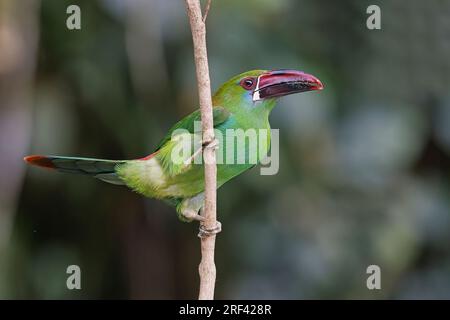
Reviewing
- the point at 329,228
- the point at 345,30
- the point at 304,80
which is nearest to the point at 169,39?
the point at 345,30

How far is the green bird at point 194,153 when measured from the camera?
2549 mm

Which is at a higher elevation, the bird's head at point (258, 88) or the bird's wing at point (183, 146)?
the bird's head at point (258, 88)

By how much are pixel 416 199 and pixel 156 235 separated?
1.54m

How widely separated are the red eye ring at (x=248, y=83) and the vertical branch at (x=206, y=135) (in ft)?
1.77

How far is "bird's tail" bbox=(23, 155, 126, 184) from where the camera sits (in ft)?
8.07

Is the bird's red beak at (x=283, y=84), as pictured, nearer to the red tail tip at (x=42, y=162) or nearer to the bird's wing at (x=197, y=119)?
the bird's wing at (x=197, y=119)

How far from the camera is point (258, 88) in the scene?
266cm

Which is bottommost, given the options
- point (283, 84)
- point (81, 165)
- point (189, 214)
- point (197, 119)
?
point (189, 214)

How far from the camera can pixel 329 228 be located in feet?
14.0

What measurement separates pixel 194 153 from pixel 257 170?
1.54 metres

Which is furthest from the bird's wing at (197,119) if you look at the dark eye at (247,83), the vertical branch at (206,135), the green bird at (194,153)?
the vertical branch at (206,135)

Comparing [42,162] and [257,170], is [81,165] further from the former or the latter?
[257,170]

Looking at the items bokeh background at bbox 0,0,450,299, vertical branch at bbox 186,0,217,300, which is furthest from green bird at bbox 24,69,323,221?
bokeh background at bbox 0,0,450,299

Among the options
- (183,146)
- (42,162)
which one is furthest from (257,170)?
(42,162)
